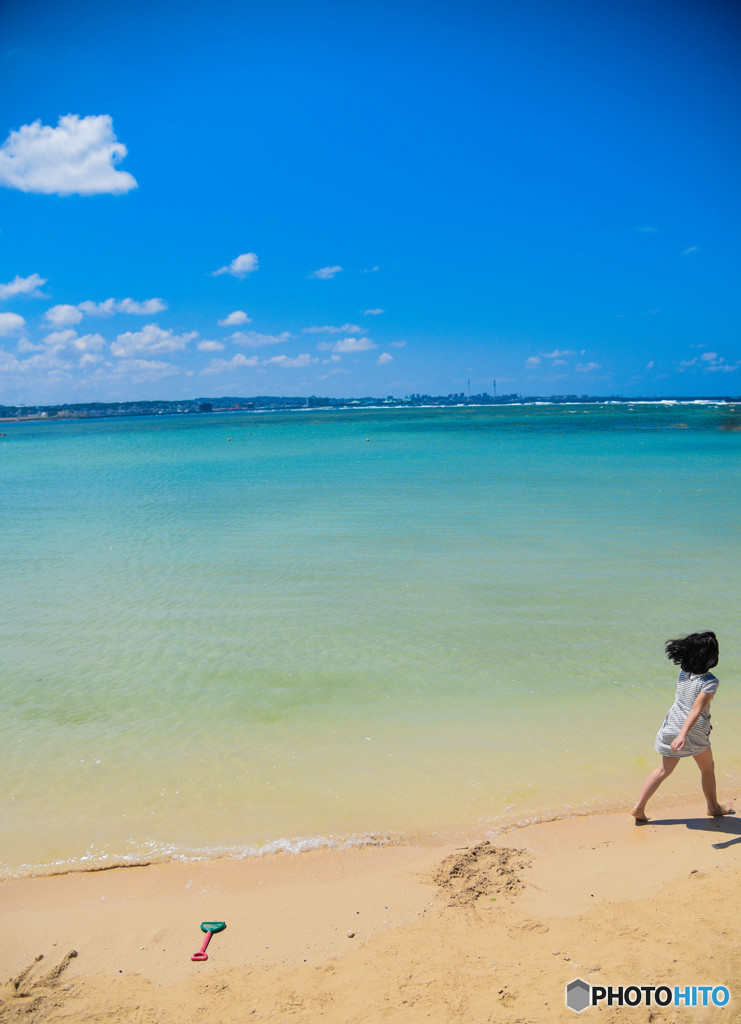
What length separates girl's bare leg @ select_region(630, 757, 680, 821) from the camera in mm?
4536

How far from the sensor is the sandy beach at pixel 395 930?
3322 millimetres

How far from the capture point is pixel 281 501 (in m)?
21.3

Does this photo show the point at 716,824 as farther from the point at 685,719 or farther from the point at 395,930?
the point at 395,930

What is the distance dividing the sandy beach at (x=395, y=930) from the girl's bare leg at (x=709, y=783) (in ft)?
0.27

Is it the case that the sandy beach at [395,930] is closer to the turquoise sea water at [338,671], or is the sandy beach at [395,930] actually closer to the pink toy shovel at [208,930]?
the pink toy shovel at [208,930]

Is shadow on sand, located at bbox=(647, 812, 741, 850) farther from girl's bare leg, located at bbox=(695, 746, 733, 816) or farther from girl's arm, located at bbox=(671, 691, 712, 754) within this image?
girl's arm, located at bbox=(671, 691, 712, 754)

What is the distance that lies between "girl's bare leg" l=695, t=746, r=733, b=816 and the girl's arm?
279mm

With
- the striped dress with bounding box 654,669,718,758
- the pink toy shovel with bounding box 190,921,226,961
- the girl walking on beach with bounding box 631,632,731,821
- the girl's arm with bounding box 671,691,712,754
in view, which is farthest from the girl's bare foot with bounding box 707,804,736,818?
the pink toy shovel with bounding box 190,921,226,961

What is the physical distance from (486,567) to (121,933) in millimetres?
8959

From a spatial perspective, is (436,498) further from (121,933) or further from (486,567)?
(121,933)

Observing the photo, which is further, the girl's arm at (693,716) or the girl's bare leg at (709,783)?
the girl's bare leg at (709,783)

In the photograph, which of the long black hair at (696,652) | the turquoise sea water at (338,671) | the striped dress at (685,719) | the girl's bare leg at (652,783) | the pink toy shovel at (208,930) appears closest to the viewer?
the pink toy shovel at (208,930)

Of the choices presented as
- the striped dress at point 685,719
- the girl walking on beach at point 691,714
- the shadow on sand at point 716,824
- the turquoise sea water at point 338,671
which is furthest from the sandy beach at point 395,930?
the striped dress at point 685,719

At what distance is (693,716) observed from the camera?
4.33m
